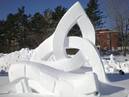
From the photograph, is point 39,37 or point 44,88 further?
point 39,37

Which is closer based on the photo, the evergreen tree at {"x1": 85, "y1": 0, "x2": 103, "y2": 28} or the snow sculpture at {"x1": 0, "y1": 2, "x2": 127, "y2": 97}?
the snow sculpture at {"x1": 0, "y1": 2, "x2": 127, "y2": 97}

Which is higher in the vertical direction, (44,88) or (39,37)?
(39,37)

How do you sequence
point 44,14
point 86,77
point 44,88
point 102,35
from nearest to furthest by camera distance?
point 86,77, point 44,88, point 44,14, point 102,35

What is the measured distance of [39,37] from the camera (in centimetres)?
4369

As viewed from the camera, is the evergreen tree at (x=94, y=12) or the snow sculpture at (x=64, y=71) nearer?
the snow sculpture at (x=64, y=71)

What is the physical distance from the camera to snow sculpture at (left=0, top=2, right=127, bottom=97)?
10438 millimetres

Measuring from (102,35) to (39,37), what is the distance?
22130 millimetres

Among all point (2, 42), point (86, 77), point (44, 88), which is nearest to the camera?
point (86, 77)

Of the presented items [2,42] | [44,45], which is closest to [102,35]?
[2,42]

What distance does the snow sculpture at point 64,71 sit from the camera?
1044cm

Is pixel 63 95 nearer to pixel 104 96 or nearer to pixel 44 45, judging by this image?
pixel 104 96

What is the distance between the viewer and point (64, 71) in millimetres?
12086

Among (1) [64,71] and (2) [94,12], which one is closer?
(1) [64,71]

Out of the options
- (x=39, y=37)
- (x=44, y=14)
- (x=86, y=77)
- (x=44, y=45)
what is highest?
(x=44, y=14)
